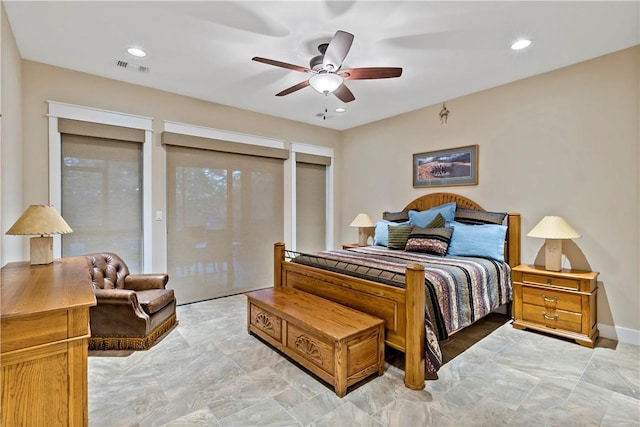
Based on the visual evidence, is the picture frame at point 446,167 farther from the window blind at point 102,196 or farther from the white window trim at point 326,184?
the window blind at point 102,196

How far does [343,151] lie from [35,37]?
4.35m

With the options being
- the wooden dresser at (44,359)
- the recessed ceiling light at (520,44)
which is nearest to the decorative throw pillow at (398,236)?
the recessed ceiling light at (520,44)

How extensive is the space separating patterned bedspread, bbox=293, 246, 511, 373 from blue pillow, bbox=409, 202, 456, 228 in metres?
0.67

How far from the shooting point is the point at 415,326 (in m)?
2.17

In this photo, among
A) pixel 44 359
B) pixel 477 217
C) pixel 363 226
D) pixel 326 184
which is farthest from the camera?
pixel 326 184

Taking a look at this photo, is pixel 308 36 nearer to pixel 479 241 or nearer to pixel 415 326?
pixel 415 326

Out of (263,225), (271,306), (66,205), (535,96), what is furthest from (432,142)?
(66,205)

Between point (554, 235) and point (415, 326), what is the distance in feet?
6.14

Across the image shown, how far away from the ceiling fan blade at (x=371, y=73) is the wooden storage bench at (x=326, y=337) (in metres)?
1.97

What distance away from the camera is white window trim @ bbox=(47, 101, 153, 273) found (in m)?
3.21

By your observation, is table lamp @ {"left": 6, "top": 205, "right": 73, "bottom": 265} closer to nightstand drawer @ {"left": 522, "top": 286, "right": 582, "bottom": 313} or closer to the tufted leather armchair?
the tufted leather armchair

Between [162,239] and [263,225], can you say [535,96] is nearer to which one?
[263,225]

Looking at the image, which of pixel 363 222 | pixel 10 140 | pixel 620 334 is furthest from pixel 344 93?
pixel 620 334

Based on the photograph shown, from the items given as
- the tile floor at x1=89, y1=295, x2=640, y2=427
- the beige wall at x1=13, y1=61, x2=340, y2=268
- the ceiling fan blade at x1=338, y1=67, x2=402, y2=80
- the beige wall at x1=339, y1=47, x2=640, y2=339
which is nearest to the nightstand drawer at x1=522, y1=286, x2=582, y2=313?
the tile floor at x1=89, y1=295, x2=640, y2=427
